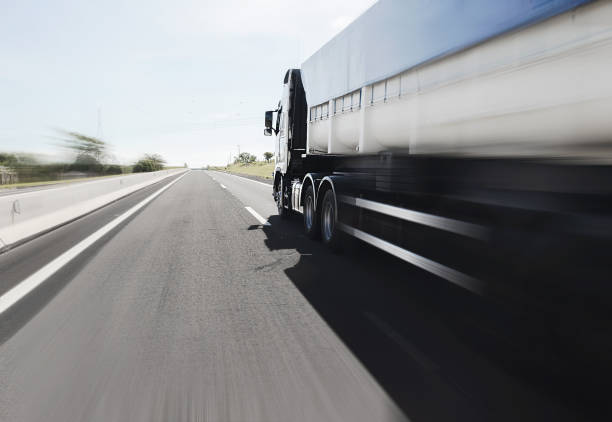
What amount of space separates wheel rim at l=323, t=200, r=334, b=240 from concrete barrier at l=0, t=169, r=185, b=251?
17.3 ft

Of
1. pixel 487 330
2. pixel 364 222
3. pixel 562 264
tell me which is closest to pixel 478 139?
pixel 562 264

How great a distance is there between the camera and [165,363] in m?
3.41

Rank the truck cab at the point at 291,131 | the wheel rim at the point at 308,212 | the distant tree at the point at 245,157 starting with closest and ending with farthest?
the wheel rim at the point at 308,212 < the truck cab at the point at 291,131 < the distant tree at the point at 245,157

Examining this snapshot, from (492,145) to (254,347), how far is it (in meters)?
2.44

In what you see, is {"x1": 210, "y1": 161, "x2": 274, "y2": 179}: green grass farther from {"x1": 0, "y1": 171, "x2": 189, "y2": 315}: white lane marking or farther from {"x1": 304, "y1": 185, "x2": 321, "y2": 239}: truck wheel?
{"x1": 0, "y1": 171, "x2": 189, "y2": 315}: white lane marking

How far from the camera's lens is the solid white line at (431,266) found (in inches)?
152

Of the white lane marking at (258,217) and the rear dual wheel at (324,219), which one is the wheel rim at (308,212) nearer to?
the rear dual wheel at (324,219)

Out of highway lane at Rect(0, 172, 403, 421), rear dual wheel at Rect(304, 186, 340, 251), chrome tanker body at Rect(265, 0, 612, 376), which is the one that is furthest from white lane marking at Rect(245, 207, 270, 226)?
highway lane at Rect(0, 172, 403, 421)

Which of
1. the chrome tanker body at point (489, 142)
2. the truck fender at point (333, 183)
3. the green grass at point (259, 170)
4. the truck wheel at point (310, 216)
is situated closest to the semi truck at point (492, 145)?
Result: the chrome tanker body at point (489, 142)

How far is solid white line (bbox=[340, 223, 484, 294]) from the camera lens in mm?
3861

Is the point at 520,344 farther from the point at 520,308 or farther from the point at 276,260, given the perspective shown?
the point at 276,260

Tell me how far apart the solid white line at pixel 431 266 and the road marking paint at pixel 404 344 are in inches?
26.4

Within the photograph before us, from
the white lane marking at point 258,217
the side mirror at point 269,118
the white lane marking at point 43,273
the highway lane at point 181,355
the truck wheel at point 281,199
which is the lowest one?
the white lane marking at point 258,217

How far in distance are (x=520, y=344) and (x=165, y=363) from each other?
2754 millimetres
